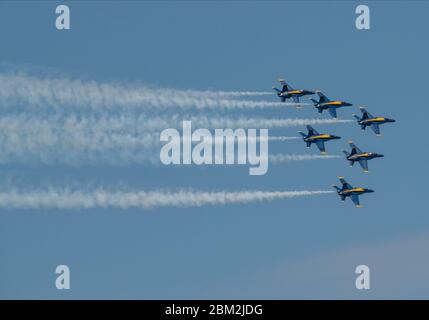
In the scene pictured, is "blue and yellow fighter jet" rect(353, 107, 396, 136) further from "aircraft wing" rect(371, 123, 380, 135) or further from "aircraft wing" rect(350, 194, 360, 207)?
"aircraft wing" rect(350, 194, 360, 207)

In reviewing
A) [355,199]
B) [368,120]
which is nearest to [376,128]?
[368,120]

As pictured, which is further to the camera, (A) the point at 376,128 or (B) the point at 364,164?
(A) the point at 376,128

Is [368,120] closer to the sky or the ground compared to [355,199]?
closer to the sky

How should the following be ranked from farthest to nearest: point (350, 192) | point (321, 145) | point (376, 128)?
point (376, 128)
point (321, 145)
point (350, 192)

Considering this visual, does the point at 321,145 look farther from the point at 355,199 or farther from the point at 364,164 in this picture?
the point at 355,199

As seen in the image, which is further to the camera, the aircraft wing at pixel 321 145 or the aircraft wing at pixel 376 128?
the aircraft wing at pixel 376 128

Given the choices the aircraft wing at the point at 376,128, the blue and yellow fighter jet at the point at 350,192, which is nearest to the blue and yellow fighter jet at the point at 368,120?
the aircraft wing at the point at 376,128

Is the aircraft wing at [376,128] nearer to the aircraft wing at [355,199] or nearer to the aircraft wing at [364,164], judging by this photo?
the aircraft wing at [364,164]

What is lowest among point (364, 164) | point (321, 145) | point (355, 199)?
point (355, 199)
